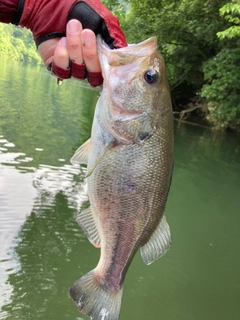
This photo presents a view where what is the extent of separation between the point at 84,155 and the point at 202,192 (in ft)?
23.6

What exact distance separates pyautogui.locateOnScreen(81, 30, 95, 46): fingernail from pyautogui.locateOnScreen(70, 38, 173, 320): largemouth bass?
0.27 m

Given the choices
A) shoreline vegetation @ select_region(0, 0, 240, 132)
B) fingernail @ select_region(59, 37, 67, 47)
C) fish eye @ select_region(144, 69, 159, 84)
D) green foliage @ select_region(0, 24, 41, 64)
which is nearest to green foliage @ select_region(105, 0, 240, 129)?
shoreline vegetation @ select_region(0, 0, 240, 132)

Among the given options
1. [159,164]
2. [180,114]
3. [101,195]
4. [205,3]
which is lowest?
[180,114]

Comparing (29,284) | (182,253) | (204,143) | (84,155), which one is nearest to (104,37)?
(84,155)

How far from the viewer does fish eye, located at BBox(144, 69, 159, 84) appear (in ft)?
6.45

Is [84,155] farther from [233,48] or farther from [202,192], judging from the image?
[233,48]

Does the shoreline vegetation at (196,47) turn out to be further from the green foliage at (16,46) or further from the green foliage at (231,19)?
the green foliage at (16,46)

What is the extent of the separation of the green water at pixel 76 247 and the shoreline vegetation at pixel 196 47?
7.65m

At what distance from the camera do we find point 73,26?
164 centimetres

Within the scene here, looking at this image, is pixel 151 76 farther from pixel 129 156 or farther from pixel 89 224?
pixel 89 224

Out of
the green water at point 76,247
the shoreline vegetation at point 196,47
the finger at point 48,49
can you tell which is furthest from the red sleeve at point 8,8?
the shoreline vegetation at point 196,47

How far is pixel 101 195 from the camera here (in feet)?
6.65

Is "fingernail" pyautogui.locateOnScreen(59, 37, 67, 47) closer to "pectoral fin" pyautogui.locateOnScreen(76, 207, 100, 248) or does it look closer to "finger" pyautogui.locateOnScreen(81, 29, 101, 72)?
"finger" pyautogui.locateOnScreen(81, 29, 101, 72)

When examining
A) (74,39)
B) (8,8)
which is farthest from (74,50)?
(8,8)
